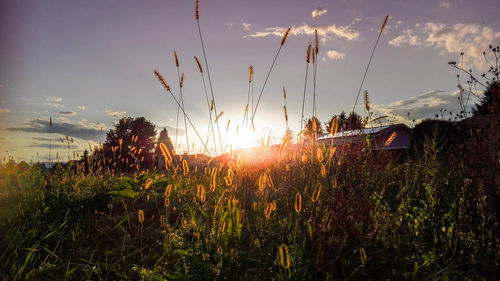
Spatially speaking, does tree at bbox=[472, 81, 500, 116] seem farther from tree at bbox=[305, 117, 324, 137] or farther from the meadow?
tree at bbox=[305, 117, 324, 137]

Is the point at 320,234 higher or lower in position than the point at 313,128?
lower

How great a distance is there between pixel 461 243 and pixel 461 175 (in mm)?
660

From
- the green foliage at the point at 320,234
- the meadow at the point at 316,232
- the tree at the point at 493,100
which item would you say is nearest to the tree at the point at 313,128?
the meadow at the point at 316,232

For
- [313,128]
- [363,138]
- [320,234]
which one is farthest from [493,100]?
[320,234]

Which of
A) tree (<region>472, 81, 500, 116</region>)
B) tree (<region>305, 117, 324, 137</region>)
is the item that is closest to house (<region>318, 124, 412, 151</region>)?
tree (<region>305, 117, 324, 137</region>)

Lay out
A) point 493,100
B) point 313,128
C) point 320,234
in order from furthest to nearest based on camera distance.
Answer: point 493,100, point 313,128, point 320,234

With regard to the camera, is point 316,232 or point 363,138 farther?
point 363,138

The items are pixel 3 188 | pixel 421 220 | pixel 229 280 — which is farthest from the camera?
pixel 3 188

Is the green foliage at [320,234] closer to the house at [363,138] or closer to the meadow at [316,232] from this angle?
the meadow at [316,232]

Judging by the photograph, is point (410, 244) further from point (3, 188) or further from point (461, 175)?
point (3, 188)

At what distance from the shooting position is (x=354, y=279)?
1.66 metres

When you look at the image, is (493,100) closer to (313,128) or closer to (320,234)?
(313,128)

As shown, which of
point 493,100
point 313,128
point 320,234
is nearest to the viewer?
point 320,234

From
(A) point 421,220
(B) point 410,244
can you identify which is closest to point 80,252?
(B) point 410,244
